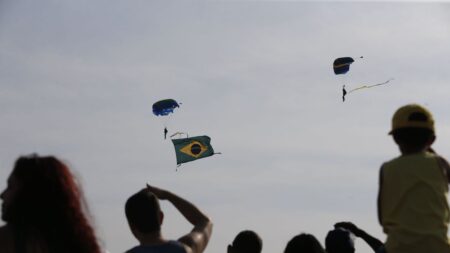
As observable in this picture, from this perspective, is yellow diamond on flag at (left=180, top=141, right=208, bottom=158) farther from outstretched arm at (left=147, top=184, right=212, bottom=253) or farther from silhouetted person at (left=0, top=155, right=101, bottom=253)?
silhouetted person at (left=0, top=155, right=101, bottom=253)

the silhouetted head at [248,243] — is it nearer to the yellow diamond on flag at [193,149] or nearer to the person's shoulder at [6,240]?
the person's shoulder at [6,240]

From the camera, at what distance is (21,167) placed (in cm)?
576

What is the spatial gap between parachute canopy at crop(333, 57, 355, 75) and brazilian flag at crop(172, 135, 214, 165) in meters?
10.7

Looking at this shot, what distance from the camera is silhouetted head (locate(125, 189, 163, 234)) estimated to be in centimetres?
668

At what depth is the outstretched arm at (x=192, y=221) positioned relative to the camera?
672 centimetres

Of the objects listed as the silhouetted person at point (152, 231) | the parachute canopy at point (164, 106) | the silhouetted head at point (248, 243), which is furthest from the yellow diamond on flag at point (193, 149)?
the silhouetted person at point (152, 231)

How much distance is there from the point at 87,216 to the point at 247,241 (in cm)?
386

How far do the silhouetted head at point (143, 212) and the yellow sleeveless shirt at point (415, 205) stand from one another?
184 cm

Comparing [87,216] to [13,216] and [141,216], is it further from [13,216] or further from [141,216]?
[141,216]

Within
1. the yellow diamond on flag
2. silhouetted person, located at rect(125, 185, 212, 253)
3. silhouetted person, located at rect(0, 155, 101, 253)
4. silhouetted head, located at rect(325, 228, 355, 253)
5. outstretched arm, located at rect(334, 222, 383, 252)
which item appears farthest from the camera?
the yellow diamond on flag

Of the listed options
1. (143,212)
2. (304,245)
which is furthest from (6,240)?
(304,245)

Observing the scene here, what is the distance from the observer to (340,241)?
8539 mm

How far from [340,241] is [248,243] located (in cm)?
122

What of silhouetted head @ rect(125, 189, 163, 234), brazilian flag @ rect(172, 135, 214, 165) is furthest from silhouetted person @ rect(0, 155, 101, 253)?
brazilian flag @ rect(172, 135, 214, 165)
